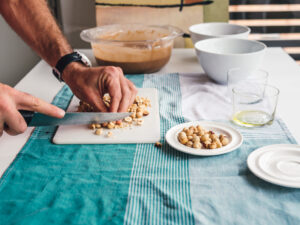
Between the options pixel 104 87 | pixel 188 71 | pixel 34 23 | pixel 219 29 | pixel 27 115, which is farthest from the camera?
pixel 219 29

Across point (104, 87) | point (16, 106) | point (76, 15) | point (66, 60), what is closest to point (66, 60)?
point (66, 60)

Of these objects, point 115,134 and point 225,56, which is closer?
point 115,134

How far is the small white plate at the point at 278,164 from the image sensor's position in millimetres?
727

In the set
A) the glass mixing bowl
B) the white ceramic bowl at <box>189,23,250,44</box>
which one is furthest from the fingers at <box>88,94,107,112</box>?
the white ceramic bowl at <box>189,23,250,44</box>

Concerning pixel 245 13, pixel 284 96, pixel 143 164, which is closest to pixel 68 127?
pixel 143 164

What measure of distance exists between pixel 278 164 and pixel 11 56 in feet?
6.28

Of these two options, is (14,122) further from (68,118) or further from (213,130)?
(213,130)

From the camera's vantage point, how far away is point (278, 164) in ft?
2.58

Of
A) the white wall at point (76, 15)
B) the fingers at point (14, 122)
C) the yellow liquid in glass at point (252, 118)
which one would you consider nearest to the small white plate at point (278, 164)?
the yellow liquid in glass at point (252, 118)

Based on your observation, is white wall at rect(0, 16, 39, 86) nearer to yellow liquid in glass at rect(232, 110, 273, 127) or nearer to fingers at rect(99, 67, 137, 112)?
fingers at rect(99, 67, 137, 112)

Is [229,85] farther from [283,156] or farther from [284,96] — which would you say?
[283,156]

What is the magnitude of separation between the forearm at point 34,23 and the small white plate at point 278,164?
0.79m

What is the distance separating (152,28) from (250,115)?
2.44 ft

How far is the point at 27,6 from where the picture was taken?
1340 mm
